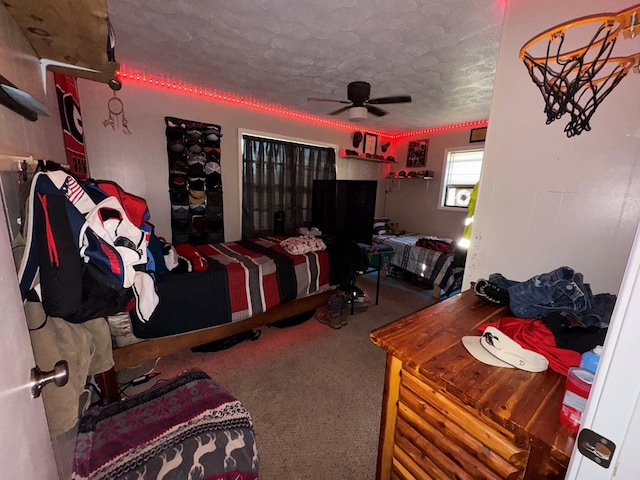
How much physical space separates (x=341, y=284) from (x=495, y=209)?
72.1 inches

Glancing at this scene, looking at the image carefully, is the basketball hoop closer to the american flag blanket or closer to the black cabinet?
the black cabinet

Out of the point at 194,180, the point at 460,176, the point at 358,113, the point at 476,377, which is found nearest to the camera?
the point at 476,377

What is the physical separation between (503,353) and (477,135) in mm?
4119

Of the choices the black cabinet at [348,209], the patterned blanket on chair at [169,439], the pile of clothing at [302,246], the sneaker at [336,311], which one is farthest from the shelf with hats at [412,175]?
the patterned blanket on chair at [169,439]

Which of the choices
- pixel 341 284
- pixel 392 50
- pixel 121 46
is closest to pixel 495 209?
pixel 392 50

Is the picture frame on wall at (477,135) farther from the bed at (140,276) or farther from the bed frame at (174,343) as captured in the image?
the bed frame at (174,343)

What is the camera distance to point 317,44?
1.99m

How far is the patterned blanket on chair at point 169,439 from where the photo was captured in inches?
36.5

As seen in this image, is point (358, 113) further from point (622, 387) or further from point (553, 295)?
point (622, 387)

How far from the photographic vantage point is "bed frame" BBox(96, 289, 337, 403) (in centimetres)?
151

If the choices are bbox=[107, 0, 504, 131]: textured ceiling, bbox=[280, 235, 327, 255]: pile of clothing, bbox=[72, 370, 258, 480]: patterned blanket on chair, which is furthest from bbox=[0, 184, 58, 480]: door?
bbox=[280, 235, 327, 255]: pile of clothing

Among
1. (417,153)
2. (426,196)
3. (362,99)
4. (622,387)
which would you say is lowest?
(622,387)

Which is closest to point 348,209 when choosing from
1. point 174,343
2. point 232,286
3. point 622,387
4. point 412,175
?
point 232,286

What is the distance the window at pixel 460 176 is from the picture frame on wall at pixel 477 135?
0.59 feet
